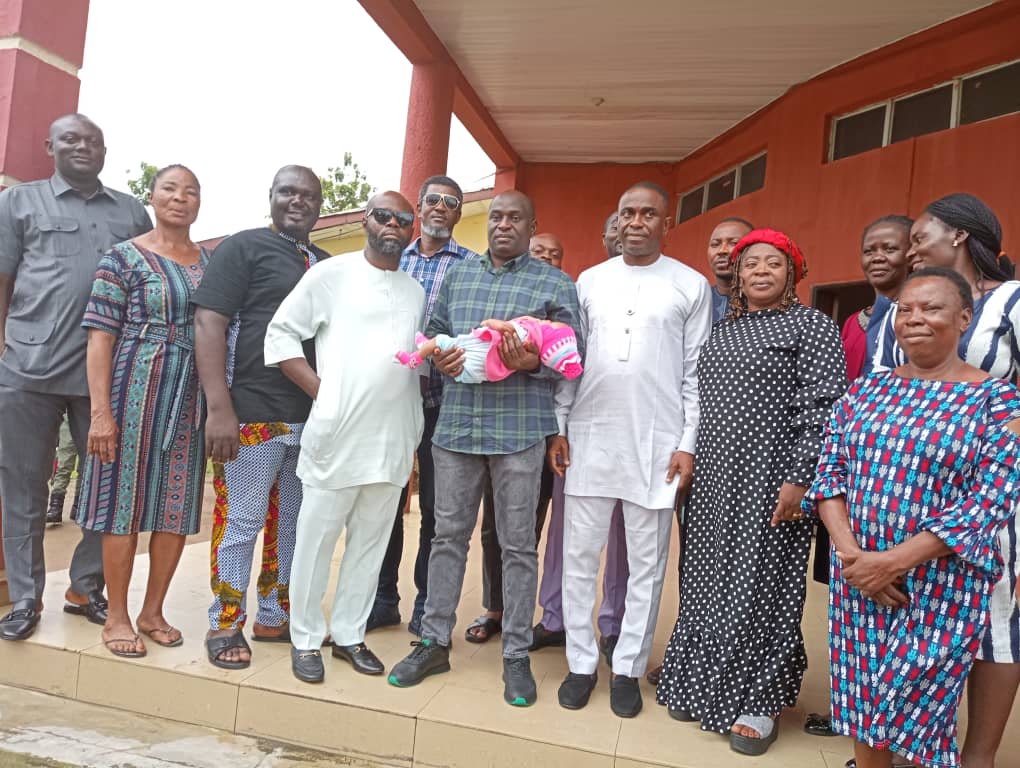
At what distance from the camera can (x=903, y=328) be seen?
89.7 inches

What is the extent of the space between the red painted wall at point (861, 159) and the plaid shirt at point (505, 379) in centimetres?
441

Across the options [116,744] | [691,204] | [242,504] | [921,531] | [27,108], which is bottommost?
[116,744]

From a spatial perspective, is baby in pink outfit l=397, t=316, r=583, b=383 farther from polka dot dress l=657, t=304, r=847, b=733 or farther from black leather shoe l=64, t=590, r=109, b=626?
black leather shoe l=64, t=590, r=109, b=626

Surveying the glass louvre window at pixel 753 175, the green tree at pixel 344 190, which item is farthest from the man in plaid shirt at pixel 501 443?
the green tree at pixel 344 190

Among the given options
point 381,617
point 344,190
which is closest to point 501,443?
point 381,617

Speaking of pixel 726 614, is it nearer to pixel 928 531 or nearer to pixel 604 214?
pixel 928 531

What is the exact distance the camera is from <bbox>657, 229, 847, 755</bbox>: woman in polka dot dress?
268cm

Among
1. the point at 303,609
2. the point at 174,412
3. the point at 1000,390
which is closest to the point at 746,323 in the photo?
the point at 1000,390

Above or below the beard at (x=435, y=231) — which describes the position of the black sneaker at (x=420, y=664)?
below

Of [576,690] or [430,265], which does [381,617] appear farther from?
[430,265]

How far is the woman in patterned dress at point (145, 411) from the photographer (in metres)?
3.17

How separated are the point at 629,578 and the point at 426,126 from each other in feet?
16.9

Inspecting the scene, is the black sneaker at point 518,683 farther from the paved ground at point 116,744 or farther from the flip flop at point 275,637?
the flip flop at point 275,637

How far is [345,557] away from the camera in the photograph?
316cm
